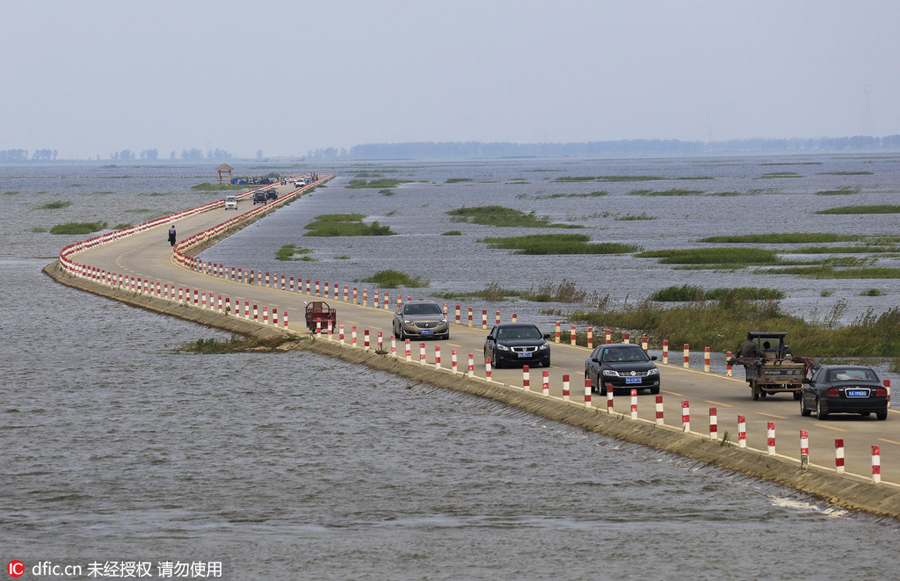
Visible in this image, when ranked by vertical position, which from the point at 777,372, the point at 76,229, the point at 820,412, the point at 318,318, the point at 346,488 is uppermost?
Answer: the point at 777,372

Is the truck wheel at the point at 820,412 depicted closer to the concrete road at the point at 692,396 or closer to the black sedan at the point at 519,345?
the concrete road at the point at 692,396

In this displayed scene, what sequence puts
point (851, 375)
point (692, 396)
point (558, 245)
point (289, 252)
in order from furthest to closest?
point (558, 245) < point (289, 252) < point (692, 396) < point (851, 375)

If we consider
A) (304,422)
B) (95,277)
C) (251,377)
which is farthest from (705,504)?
(95,277)

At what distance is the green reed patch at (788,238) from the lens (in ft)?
363

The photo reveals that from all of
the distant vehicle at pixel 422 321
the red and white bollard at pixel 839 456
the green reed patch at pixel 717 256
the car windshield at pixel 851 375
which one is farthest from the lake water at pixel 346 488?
the green reed patch at pixel 717 256

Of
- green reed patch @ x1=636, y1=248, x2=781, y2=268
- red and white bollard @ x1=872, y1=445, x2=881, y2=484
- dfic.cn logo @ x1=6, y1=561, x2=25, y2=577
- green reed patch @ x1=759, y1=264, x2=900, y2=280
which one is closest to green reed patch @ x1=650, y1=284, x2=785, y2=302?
A: green reed patch @ x1=759, y1=264, x2=900, y2=280

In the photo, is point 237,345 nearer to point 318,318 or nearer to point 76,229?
point 318,318

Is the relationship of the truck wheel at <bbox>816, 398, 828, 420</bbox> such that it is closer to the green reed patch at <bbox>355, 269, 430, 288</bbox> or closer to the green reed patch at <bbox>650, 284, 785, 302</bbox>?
the green reed patch at <bbox>650, 284, 785, 302</bbox>

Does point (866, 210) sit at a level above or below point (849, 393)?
below

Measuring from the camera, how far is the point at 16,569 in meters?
22.8

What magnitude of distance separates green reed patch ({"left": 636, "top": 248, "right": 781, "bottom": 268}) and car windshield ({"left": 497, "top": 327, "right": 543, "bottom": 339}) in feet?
166

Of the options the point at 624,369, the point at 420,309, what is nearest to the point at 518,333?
the point at 624,369

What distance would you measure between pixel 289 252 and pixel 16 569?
8368 centimetres

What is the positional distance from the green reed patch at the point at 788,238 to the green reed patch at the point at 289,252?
32.8 metres
